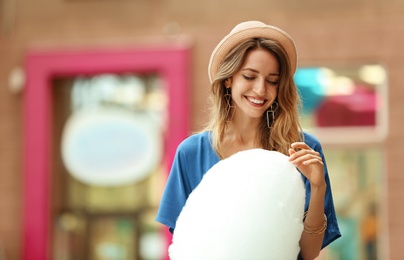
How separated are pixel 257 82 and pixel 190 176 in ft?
1.42

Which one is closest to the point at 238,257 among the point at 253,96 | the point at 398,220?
the point at 253,96

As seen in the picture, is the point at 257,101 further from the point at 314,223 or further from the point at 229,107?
the point at 314,223

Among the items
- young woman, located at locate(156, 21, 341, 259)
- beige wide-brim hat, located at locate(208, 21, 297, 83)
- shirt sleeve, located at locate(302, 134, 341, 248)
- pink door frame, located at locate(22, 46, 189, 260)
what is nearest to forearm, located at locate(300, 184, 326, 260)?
young woman, located at locate(156, 21, 341, 259)

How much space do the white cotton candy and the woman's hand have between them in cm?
3

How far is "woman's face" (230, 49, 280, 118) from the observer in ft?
10.2

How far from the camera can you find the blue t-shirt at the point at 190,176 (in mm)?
3281

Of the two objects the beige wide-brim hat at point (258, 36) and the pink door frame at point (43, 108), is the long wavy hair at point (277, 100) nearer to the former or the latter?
the beige wide-brim hat at point (258, 36)

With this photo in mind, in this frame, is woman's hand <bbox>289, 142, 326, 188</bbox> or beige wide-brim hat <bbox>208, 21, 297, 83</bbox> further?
beige wide-brim hat <bbox>208, 21, 297, 83</bbox>

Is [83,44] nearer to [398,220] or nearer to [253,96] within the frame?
[398,220]

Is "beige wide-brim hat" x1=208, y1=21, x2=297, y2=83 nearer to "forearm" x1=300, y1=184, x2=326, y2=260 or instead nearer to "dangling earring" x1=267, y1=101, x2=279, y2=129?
"dangling earring" x1=267, y1=101, x2=279, y2=129

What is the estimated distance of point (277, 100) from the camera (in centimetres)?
320

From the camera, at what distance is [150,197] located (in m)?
10.5

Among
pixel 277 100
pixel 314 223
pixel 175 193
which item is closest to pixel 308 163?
pixel 314 223

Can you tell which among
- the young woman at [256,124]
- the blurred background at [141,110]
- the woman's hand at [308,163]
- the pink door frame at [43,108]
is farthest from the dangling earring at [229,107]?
the pink door frame at [43,108]
